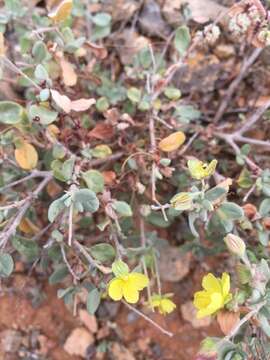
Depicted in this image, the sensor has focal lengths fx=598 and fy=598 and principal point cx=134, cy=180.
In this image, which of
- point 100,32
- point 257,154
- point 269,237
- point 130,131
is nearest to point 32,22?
point 100,32

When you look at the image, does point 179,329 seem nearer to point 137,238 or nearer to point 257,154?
point 137,238

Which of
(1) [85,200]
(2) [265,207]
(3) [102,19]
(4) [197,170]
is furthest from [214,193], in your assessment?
(3) [102,19]

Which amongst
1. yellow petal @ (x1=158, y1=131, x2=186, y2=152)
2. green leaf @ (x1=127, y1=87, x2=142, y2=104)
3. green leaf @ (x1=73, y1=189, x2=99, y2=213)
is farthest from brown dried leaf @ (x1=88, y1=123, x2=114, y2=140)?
green leaf @ (x1=73, y1=189, x2=99, y2=213)

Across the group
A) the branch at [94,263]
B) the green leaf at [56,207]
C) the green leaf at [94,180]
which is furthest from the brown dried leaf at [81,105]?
the branch at [94,263]

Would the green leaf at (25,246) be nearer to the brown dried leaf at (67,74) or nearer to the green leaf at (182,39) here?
the brown dried leaf at (67,74)

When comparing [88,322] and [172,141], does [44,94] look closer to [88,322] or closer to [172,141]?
[172,141]

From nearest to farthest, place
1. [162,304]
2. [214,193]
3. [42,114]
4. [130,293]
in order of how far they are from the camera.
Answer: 1. [130,293]
2. [214,193]
3. [42,114]
4. [162,304]
